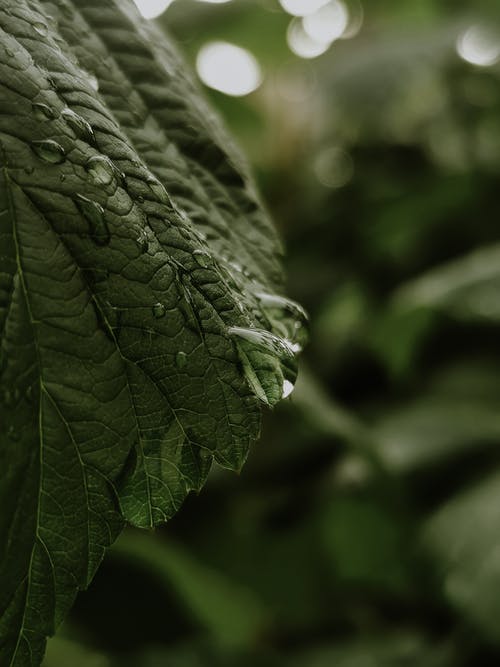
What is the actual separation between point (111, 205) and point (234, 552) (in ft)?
4.28

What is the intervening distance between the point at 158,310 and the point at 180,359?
0.02 m

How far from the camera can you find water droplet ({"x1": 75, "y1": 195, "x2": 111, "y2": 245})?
0.35 metres

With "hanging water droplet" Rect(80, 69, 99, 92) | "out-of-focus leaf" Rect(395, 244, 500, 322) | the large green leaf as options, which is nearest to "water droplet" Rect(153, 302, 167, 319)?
the large green leaf

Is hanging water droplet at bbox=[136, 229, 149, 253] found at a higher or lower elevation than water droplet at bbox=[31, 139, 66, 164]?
lower

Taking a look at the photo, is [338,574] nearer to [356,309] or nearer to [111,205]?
[356,309]

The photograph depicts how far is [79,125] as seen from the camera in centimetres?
38

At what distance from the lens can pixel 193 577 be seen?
59.9 inches

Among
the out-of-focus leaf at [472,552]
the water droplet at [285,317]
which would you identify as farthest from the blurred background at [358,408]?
the water droplet at [285,317]

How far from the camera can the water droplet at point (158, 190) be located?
0.39 m

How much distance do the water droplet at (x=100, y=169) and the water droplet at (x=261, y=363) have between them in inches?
3.4

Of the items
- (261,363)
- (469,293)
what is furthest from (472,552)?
(261,363)

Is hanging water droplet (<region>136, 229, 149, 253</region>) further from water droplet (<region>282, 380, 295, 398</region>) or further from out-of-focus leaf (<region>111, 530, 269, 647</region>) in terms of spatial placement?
out-of-focus leaf (<region>111, 530, 269, 647</region>)

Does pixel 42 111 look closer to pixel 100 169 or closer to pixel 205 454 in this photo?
pixel 100 169

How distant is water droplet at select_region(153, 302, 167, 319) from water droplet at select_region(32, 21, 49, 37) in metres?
0.15
